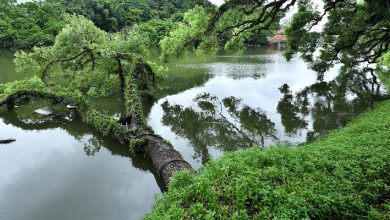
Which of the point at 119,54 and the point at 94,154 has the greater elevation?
the point at 119,54

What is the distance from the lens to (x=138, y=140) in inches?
457

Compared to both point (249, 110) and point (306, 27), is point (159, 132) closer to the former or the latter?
point (249, 110)

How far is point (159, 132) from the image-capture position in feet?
48.1

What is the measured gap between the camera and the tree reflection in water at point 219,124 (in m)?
13.1

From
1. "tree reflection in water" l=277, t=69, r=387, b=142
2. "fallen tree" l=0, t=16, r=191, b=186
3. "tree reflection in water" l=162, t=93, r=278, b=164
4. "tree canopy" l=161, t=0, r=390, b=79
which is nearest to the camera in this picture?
"tree reflection in water" l=162, t=93, r=278, b=164

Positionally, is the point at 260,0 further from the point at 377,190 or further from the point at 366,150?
the point at 377,190

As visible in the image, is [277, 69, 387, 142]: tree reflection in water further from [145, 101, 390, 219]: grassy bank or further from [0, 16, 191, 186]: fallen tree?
[0, 16, 191, 186]: fallen tree

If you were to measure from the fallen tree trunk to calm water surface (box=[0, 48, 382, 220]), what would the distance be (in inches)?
19.8

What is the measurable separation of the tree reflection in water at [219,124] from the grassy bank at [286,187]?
492 cm

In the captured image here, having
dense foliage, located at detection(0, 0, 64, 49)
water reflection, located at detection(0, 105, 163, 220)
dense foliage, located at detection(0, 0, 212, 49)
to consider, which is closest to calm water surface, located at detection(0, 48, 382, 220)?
water reflection, located at detection(0, 105, 163, 220)

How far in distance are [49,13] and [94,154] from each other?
157 feet

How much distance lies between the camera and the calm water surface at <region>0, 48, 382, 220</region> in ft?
29.9

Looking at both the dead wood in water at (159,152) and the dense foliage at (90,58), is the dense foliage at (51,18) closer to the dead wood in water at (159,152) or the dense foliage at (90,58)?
the dense foliage at (90,58)

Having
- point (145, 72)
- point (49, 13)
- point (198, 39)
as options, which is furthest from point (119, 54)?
point (49, 13)
